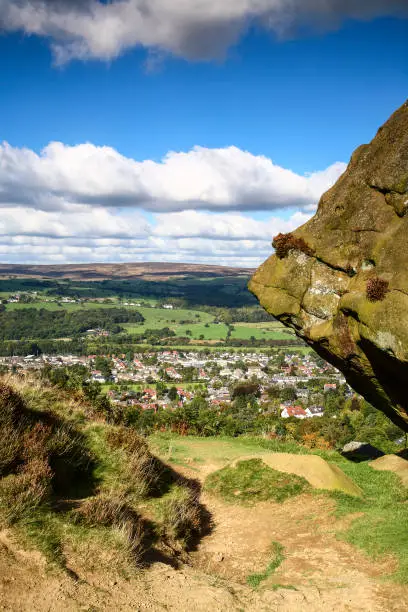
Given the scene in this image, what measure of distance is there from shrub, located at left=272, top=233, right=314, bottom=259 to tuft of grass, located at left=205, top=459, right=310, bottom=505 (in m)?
6.68

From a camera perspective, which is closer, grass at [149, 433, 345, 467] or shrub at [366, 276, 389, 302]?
shrub at [366, 276, 389, 302]

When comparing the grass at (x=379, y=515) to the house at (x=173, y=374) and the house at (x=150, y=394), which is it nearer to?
the house at (x=150, y=394)

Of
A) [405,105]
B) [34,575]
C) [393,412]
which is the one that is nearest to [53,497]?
[34,575]

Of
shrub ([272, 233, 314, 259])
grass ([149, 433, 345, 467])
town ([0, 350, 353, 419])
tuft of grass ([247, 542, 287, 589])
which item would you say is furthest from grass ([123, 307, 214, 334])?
tuft of grass ([247, 542, 287, 589])

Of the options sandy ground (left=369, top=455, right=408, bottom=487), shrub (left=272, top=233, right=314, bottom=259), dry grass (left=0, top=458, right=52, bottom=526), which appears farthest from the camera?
sandy ground (left=369, top=455, right=408, bottom=487)

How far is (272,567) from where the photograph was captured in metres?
8.71

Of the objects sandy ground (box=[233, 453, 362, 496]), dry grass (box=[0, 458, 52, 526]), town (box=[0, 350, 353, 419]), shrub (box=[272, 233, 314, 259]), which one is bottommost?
town (box=[0, 350, 353, 419])

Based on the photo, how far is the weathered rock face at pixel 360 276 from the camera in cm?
910

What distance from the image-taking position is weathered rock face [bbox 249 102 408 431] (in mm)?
9102

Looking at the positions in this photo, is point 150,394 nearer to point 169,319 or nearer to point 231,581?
point 231,581

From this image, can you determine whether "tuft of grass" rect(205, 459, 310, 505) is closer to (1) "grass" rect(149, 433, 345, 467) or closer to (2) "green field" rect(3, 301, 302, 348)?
(1) "grass" rect(149, 433, 345, 467)

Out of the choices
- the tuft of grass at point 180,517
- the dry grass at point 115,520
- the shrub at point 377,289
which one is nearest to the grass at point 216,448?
the tuft of grass at point 180,517

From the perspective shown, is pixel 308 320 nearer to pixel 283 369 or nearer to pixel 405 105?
pixel 405 105

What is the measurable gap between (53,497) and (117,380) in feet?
243
